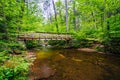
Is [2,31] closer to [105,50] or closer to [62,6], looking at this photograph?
[105,50]

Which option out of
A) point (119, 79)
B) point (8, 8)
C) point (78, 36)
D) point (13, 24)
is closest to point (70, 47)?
point (78, 36)

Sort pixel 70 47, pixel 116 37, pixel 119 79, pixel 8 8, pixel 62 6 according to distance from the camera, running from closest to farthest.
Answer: pixel 119 79 < pixel 8 8 < pixel 116 37 < pixel 70 47 < pixel 62 6

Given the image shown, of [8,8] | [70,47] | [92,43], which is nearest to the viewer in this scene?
[8,8]

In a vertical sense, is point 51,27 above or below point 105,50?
above

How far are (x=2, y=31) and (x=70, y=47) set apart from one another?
10487mm

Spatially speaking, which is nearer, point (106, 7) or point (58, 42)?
point (106, 7)

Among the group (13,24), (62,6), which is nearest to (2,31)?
(13,24)

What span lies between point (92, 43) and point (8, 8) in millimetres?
11621

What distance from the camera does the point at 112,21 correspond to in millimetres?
12727

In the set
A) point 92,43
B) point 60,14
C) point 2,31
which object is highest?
point 60,14

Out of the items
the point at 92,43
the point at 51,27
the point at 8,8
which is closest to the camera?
the point at 8,8

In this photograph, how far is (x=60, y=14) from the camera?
3309 centimetres

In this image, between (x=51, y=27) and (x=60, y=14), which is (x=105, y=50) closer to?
(x=51, y=27)

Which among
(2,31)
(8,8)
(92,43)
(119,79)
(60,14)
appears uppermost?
(60,14)
